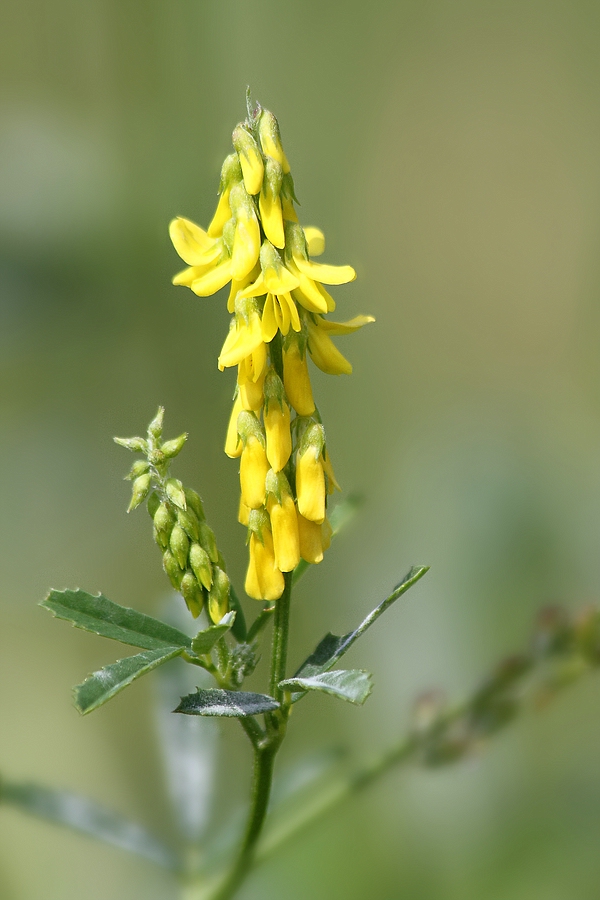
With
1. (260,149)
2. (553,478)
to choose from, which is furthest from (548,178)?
(260,149)

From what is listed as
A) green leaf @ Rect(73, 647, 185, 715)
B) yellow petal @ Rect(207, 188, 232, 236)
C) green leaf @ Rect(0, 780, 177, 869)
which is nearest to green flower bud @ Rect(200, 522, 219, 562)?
green leaf @ Rect(73, 647, 185, 715)

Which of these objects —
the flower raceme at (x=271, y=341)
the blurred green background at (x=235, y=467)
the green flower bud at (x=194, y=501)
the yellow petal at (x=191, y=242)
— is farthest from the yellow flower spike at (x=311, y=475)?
the blurred green background at (x=235, y=467)

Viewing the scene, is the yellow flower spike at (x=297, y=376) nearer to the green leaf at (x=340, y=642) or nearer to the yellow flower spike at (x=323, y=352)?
the yellow flower spike at (x=323, y=352)

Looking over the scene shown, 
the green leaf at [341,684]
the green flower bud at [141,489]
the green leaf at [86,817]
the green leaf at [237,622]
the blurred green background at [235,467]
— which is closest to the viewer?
the green leaf at [341,684]

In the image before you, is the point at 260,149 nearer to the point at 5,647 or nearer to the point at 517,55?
the point at 5,647

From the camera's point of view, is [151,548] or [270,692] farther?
[151,548]

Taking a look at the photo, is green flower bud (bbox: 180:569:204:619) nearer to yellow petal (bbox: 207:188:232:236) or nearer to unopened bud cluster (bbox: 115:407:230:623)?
unopened bud cluster (bbox: 115:407:230:623)

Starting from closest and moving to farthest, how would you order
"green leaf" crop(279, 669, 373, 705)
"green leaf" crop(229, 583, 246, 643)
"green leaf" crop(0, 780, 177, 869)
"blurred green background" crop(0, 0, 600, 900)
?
"green leaf" crop(279, 669, 373, 705) → "green leaf" crop(229, 583, 246, 643) → "green leaf" crop(0, 780, 177, 869) → "blurred green background" crop(0, 0, 600, 900)
